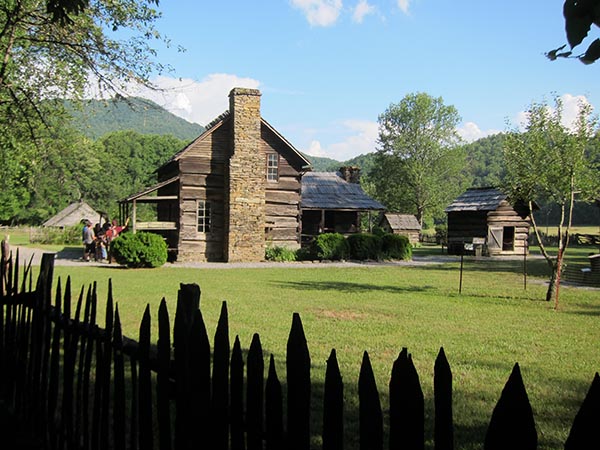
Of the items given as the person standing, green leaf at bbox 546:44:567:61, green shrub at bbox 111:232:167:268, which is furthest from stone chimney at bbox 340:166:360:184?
green leaf at bbox 546:44:567:61

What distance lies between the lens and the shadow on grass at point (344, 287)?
1579cm

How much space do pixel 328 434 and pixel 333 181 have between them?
119 feet

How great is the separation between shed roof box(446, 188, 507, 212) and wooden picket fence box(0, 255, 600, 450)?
34.8 meters

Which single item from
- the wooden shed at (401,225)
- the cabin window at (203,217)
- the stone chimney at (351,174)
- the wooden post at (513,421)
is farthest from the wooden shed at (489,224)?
the wooden post at (513,421)

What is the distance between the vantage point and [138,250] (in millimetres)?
21141

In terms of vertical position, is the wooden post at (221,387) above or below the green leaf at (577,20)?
below

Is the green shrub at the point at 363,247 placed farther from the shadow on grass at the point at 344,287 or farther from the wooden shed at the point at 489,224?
the shadow on grass at the point at 344,287

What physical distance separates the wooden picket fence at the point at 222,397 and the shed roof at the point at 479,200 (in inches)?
1371

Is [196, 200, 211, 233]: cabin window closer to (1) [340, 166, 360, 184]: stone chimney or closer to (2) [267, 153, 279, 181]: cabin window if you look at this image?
(2) [267, 153, 279, 181]: cabin window

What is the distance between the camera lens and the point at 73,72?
13375mm

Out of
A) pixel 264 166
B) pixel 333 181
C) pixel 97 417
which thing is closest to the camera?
pixel 97 417

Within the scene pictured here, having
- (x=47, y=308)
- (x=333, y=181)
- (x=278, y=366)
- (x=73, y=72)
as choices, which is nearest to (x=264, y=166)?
(x=333, y=181)

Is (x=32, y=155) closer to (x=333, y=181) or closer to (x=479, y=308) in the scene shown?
(x=479, y=308)

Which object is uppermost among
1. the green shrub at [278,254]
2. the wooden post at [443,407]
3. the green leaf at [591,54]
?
the green leaf at [591,54]
